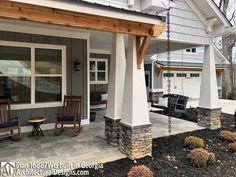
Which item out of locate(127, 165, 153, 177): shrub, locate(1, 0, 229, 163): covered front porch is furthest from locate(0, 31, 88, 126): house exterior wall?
locate(127, 165, 153, 177): shrub

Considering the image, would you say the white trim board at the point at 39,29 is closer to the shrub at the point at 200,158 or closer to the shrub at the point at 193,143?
the shrub at the point at 193,143

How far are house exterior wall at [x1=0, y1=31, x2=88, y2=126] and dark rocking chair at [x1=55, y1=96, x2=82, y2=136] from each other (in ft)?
1.65

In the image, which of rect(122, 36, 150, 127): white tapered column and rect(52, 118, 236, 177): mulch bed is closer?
rect(52, 118, 236, 177): mulch bed

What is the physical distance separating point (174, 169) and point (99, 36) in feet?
17.7

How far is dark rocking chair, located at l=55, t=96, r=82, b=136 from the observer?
583 centimetres

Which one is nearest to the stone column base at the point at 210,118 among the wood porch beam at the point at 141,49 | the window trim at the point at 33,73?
the wood porch beam at the point at 141,49

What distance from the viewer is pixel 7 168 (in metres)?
3.80

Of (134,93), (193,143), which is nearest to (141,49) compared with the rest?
(134,93)

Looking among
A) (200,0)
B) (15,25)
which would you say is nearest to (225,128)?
(200,0)

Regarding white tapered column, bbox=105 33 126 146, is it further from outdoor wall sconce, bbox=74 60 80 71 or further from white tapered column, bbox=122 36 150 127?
outdoor wall sconce, bbox=74 60 80 71

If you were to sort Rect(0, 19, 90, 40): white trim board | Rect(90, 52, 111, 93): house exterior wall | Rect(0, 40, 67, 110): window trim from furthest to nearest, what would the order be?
Rect(90, 52, 111, 93): house exterior wall < Rect(0, 40, 67, 110): window trim < Rect(0, 19, 90, 40): white trim board

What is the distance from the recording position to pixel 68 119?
19.2 ft

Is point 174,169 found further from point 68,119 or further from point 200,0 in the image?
point 200,0

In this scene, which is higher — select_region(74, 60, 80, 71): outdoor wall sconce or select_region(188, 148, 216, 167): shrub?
select_region(74, 60, 80, 71): outdoor wall sconce
